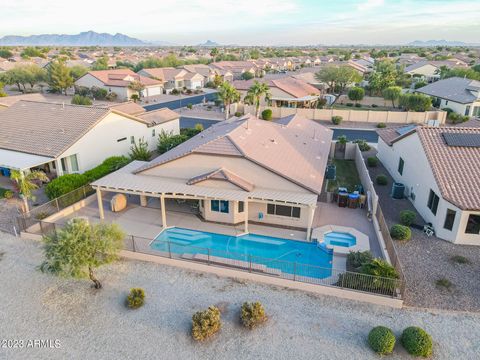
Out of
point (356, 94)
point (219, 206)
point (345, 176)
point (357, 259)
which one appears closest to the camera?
point (357, 259)

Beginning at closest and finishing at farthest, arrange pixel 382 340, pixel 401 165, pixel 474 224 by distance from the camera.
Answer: pixel 382 340
pixel 474 224
pixel 401 165

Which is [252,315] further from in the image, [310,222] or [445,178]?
[445,178]

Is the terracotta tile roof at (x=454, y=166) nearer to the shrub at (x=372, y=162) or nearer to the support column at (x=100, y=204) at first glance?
the shrub at (x=372, y=162)

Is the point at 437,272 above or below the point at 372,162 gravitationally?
below

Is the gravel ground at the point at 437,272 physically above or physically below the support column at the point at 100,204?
below

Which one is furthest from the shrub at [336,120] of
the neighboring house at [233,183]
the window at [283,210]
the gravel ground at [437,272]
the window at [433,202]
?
the window at [283,210]

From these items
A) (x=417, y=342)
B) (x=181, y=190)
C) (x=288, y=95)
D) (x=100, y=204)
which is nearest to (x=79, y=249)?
(x=181, y=190)

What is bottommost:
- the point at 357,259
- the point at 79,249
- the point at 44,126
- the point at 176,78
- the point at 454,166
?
the point at 357,259

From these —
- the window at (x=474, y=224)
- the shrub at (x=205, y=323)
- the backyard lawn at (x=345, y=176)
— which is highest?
the window at (x=474, y=224)
